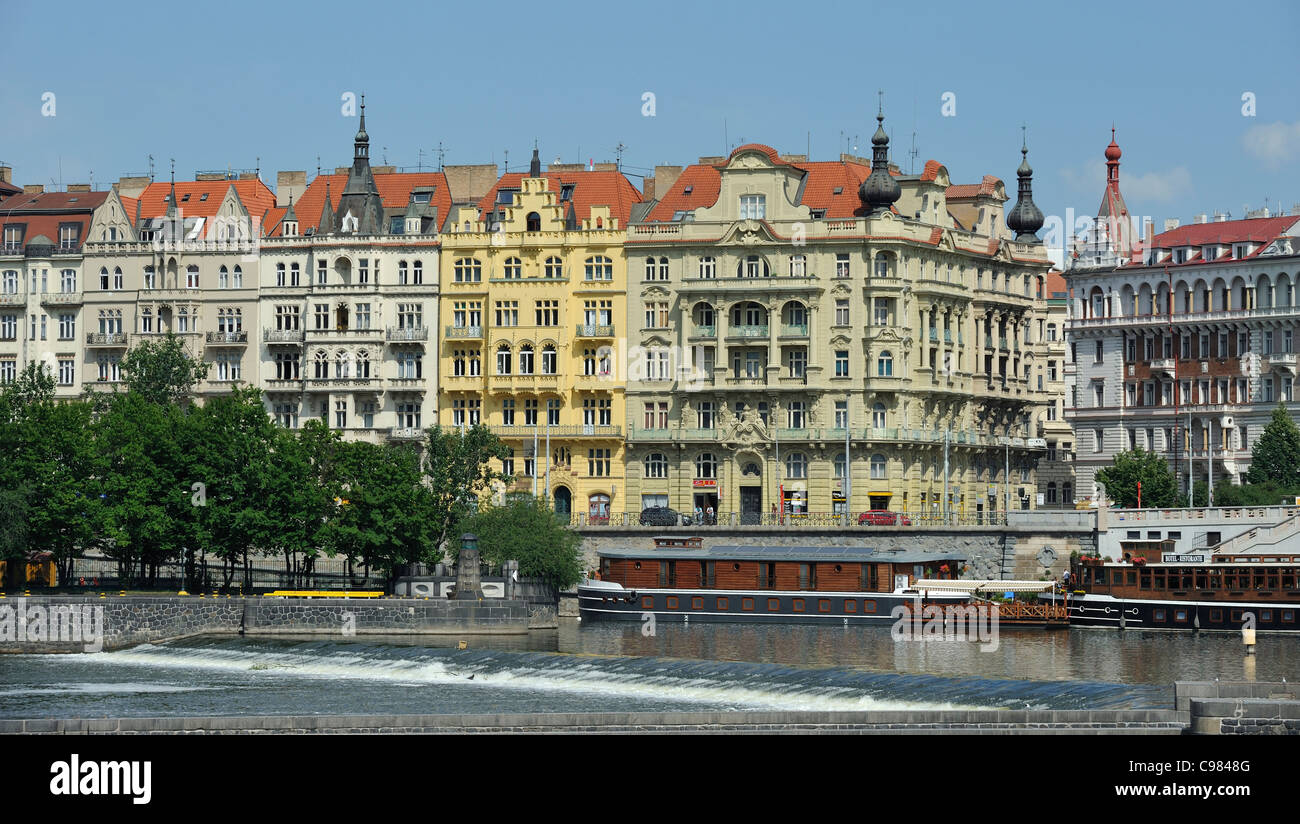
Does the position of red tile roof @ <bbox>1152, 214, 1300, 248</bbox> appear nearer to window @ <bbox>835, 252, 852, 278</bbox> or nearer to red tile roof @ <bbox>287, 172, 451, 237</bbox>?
window @ <bbox>835, 252, 852, 278</bbox>

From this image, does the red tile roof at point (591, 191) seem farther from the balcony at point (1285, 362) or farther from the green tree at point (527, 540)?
the balcony at point (1285, 362)

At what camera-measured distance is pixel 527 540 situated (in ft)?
378

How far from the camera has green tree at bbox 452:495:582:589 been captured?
114 m

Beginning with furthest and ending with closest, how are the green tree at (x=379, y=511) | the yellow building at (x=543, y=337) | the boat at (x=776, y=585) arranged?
the yellow building at (x=543, y=337)
the green tree at (x=379, y=511)
the boat at (x=776, y=585)

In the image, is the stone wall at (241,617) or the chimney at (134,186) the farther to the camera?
the chimney at (134,186)

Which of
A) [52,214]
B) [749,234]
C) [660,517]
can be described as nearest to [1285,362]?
[749,234]

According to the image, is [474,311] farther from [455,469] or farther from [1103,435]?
[1103,435]

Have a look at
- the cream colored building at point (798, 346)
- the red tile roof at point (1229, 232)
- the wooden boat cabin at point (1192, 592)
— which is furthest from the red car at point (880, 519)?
the red tile roof at point (1229, 232)

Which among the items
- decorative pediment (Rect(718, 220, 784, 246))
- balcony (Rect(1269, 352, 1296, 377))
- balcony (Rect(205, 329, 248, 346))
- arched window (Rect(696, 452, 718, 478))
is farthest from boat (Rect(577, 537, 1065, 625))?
balcony (Rect(1269, 352, 1296, 377))

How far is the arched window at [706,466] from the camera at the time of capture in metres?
131

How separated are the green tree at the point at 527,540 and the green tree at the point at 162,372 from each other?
22361mm

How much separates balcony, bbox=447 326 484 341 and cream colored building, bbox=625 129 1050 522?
8.96 meters

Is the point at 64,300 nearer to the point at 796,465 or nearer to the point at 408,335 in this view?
the point at 408,335

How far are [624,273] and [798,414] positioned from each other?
13.0 metres
